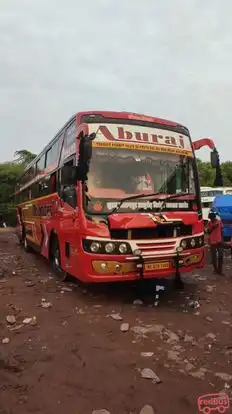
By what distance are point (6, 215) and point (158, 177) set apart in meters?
29.7

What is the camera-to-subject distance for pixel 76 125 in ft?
23.6

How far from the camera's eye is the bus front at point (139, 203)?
6473 millimetres

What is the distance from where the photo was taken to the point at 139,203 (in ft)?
22.1

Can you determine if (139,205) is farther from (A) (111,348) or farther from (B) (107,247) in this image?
(A) (111,348)

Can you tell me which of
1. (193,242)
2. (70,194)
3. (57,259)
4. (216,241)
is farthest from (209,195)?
(70,194)

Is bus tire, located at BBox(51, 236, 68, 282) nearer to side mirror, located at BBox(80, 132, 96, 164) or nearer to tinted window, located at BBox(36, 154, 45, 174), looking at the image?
side mirror, located at BBox(80, 132, 96, 164)

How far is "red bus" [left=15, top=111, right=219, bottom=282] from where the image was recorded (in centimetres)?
649

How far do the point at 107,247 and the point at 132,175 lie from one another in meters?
1.31

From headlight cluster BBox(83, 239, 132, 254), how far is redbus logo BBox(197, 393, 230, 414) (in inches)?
115

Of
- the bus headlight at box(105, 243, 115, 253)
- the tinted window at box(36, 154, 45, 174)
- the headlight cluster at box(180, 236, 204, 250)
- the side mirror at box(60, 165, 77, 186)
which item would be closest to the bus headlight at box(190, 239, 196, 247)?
the headlight cluster at box(180, 236, 204, 250)

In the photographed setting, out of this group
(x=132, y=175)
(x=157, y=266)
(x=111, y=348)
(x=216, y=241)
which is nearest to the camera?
(x=111, y=348)

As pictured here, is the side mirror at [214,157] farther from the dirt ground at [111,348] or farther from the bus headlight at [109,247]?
the bus headlight at [109,247]

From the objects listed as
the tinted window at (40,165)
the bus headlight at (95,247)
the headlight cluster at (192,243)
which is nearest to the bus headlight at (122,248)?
the bus headlight at (95,247)

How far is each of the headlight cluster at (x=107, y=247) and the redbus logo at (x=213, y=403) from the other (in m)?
2.91
